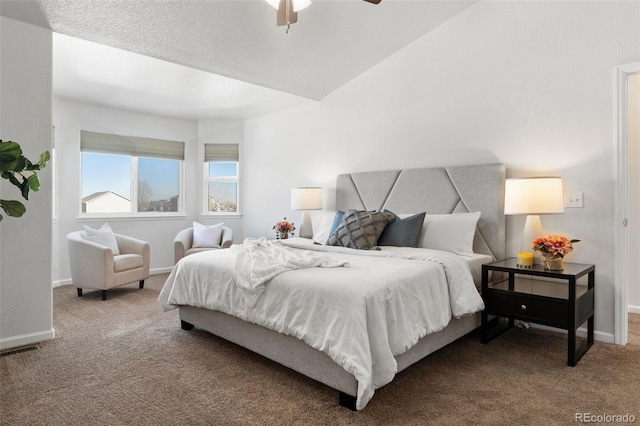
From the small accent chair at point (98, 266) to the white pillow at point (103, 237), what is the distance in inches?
2.6

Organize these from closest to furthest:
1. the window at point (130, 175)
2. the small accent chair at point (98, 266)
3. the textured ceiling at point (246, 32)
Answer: the textured ceiling at point (246, 32), the small accent chair at point (98, 266), the window at point (130, 175)

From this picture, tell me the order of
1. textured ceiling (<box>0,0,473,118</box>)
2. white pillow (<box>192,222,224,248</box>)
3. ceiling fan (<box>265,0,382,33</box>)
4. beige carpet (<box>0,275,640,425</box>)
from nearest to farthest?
beige carpet (<box>0,275,640,425</box>)
ceiling fan (<box>265,0,382,33</box>)
textured ceiling (<box>0,0,473,118</box>)
white pillow (<box>192,222,224,248</box>)

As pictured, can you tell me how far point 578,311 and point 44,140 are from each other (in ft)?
13.4

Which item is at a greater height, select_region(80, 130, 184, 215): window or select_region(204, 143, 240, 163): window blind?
select_region(204, 143, 240, 163): window blind

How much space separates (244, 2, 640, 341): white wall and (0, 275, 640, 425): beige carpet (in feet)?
2.97

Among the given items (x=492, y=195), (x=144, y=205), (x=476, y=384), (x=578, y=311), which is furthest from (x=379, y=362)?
(x=144, y=205)

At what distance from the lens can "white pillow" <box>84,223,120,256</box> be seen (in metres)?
4.71

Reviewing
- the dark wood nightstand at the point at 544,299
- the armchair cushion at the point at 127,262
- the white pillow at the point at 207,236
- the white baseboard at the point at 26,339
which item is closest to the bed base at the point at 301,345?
the dark wood nightstand at the point at 544,299

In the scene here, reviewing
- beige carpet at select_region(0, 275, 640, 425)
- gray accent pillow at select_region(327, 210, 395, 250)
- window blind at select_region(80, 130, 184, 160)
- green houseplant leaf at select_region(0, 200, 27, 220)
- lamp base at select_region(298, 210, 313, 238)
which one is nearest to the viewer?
beige carpet at select_region(0, 275, 640, 425)

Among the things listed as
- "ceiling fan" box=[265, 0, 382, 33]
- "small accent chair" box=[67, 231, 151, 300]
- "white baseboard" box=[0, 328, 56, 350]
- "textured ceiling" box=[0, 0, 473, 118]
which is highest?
"textured ceiling" box=[0, 0, 473, 118]

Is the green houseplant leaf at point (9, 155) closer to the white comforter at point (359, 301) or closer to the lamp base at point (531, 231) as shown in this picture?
the white comforter at point (359, 301)

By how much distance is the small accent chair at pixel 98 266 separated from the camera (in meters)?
4.38

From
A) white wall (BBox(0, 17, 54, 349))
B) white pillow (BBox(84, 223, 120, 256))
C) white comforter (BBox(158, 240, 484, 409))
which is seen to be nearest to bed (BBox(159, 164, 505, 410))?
white comforter (BBox(158, 240, 484, 409))

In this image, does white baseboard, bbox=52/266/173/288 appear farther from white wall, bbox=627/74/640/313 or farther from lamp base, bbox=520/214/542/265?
white wall, bbox=627/74/640/313
